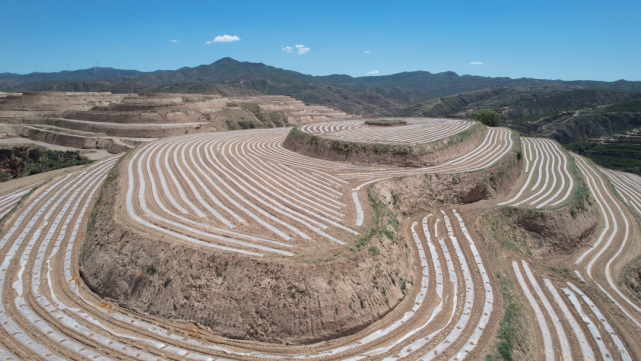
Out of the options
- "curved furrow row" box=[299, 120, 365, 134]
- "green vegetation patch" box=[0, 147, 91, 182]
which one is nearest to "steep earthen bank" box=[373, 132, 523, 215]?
"curved furrow row" box=[299, 120, 365, 134]

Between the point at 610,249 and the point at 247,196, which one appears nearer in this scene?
the point at 247,196

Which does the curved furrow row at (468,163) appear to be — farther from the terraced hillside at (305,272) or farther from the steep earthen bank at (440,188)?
the terraced hillside at (305,272)

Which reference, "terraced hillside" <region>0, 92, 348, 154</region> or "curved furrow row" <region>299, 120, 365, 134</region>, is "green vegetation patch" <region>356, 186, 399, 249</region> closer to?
"curved furrow row" <region>299, 120, 365, 134</region>

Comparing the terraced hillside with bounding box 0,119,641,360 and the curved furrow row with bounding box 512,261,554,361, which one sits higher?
the terraced hillside with bounding box 0,119,641,360

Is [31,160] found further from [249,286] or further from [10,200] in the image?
[249,286]

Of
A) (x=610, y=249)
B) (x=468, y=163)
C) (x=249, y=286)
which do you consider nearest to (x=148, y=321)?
(x=249, y=286)
